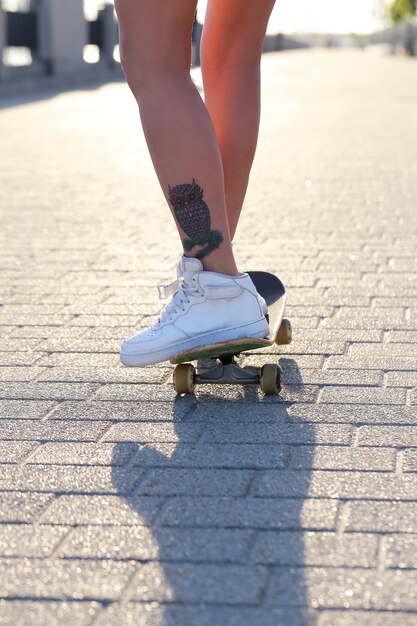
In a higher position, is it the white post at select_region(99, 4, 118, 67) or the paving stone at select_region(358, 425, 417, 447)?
the paving stone at select_region(358, 425, 417, 447)

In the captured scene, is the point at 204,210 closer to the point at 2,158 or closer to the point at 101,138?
the point at 2,158

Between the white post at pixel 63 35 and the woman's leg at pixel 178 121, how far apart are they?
21.6m

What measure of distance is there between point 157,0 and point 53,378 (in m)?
1.04

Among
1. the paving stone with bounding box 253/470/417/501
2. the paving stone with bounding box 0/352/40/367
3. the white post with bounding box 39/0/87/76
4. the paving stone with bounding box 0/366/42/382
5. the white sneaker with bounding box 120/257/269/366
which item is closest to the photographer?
the paving stone with bounding box 253/470/417/501

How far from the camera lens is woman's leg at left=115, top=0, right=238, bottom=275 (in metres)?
2.79

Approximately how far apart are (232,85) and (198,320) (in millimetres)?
748

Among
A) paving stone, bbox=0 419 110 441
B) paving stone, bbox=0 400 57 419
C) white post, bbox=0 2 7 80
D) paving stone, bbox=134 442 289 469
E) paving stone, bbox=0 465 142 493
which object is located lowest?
white post, bbox=0 2 7 80

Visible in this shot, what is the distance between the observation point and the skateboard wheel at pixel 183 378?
115 inches

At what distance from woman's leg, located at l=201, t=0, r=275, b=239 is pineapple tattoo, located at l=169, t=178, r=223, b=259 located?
0.37 meters

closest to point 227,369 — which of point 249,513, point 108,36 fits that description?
point 249,513

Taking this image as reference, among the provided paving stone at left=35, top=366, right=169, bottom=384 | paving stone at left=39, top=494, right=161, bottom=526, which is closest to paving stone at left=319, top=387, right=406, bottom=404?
paving stone at left=35, top=366, right=169, bottom=384

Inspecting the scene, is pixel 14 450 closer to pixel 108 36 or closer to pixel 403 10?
pixel 108 36

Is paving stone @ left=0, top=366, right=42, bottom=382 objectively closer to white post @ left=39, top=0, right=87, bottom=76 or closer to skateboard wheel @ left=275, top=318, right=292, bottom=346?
skateboard wheel @ left=275, top=318, right=292, bottom=346

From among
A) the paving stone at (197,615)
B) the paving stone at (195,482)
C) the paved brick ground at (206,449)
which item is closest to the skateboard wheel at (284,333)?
the paved brick ground at (206,449)
